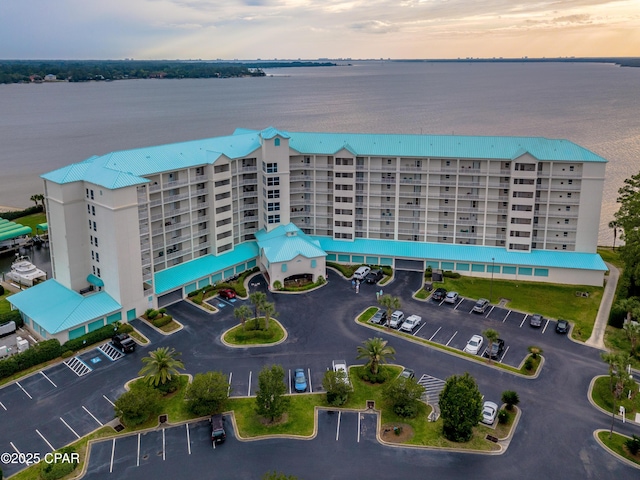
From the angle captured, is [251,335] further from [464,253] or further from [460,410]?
[464,253]

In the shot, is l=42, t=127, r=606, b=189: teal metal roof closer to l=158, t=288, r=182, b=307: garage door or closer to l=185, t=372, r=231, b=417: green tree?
l=158, t=288, r=182, b=307: garage door

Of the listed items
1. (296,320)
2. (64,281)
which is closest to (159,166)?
(64,281)

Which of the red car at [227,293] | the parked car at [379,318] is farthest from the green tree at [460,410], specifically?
the red car at [227,293]

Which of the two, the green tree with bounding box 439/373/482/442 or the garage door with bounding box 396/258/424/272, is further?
the garage door with bounding box 396/258/424/272

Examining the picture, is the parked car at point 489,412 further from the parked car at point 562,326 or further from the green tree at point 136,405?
the green tree at point 136,405

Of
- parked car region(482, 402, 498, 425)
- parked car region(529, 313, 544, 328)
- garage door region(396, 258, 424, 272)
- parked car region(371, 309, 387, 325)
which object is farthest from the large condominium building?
parked car region(482, 402, 498, 425)
